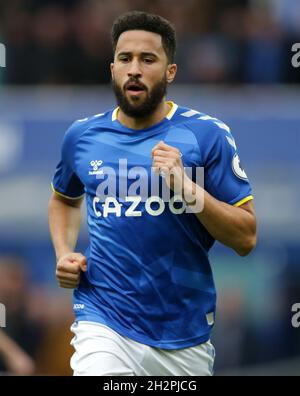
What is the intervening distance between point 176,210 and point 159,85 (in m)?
0.73

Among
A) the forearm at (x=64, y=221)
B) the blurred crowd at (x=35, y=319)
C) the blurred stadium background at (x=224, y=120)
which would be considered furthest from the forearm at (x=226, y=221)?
the blurred stadium background at (x=224, y=120)

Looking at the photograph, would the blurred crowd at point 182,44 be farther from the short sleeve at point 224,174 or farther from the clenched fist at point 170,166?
the clenched fist at point 170,166

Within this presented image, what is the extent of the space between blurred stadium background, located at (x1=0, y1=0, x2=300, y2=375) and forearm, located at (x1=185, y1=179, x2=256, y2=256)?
22.4 ft

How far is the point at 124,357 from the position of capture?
6980mm

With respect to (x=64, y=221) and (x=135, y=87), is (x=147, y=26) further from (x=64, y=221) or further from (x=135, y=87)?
(x=64, y=221)

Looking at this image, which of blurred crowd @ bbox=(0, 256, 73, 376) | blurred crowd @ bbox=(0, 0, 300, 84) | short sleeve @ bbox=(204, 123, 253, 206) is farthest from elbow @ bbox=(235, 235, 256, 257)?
blurred crowd @ bbox=(0, 0, 300, 84)

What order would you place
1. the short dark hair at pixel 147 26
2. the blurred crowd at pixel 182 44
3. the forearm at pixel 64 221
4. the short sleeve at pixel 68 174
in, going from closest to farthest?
the short dark hair at pixel 147 26
the short sleeve at pixel 68 174
the forearm at pixel 64 221
the blurred crowd at pixel 182 44

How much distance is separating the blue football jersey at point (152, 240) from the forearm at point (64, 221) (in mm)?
452

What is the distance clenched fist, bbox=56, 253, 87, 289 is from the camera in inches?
280

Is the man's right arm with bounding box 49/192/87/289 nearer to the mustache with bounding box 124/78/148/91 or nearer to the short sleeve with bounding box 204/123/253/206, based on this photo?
the short sleeve with bounding box 204/123/253/206

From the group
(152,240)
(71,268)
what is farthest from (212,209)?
(71,268)

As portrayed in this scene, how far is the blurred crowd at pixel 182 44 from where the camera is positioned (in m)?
14.8

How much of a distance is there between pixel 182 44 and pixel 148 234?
7899 millimetres

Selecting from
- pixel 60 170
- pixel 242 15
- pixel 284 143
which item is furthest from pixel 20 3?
pixel 60 170
